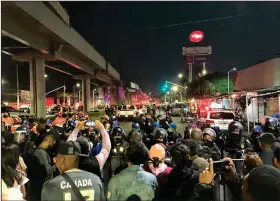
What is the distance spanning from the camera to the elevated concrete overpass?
17.1 metres

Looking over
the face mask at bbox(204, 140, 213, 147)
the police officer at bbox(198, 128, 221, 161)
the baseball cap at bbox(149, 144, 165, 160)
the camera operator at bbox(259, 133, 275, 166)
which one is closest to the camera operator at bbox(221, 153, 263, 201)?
the baseball cap at bbox(149, 144, 165, 160)

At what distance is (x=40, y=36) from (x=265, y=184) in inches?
867

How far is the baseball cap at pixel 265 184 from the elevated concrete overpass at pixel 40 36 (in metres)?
14.0

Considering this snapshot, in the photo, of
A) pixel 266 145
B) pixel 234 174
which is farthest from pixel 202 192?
pixel 266 145

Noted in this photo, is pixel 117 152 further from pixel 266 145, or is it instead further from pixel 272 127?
pixel 272 127

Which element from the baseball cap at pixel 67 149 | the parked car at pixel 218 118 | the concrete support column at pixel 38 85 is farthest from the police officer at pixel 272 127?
the concrete support column at pixel 38 85

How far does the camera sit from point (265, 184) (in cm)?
340

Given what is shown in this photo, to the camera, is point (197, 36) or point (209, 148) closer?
point (209, 148)

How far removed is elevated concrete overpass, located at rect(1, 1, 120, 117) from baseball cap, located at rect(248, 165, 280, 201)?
1405 cm

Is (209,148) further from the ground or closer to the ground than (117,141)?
closer to the ground

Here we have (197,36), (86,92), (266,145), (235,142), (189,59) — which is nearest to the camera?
(266,145)

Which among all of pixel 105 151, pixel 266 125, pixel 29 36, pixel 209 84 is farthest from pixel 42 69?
pixel 209 84

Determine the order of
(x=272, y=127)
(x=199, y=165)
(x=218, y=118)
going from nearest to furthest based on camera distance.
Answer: (x=199, y=165) → (x=272, y=127) → (x=218, y=118)

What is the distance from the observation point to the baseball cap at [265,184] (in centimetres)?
339
